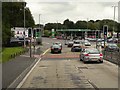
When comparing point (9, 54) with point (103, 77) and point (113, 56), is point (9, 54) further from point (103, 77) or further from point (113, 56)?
point (103, 77)

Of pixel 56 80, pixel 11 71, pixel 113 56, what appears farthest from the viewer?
pixel 113 56

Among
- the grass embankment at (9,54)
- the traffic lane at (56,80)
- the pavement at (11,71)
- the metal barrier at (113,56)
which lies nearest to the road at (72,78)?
the traffic lane at (56,80)

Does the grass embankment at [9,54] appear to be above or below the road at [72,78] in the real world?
below

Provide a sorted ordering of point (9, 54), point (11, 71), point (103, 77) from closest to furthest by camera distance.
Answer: point (103, 77) < point (11, 71) < point (9, 54)

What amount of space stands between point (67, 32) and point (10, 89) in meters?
185

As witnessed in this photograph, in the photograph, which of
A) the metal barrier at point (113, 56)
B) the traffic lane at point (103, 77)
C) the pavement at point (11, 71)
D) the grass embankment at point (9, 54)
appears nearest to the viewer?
the pavement at point (11, 71)

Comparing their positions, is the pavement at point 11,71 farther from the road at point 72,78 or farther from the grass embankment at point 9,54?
the grass embankment at point 9,54

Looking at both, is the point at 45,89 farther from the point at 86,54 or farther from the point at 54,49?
the point at 54,49

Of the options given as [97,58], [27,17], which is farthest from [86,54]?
[27,17]

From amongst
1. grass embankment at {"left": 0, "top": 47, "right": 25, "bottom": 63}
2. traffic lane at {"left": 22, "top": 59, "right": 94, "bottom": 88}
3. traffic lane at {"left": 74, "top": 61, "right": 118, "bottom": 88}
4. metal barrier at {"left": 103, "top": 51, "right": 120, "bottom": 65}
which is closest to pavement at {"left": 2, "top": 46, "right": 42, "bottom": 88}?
traffic lane at {"left": 22, "top": 59, "right": 94, "bottom": 88}

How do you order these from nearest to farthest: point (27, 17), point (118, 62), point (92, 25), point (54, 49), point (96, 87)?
point (96, 87), point (118, 62), point (54, 49), point (27, 17), point (92, 25)

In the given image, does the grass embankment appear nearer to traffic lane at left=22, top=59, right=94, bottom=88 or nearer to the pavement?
the pavement

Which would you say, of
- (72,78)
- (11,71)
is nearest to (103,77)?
(72,78)

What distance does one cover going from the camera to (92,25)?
189m
